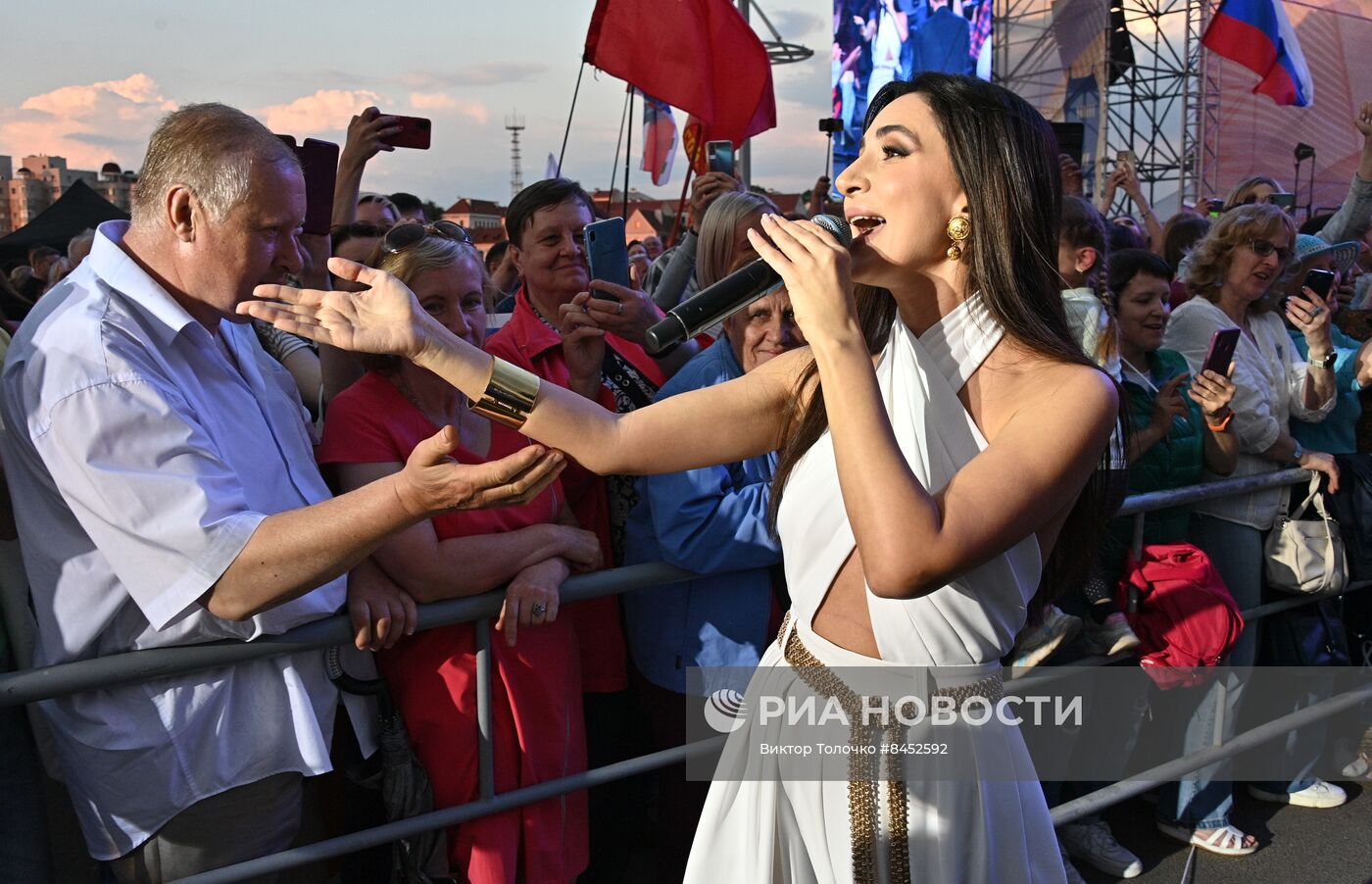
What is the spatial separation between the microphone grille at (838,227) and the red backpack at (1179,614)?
6.86 ft

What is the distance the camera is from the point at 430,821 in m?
2.39

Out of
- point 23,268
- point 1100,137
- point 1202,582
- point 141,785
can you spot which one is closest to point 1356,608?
point 1202,582

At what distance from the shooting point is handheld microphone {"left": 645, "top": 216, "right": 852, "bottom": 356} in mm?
1834

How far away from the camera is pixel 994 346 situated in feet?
6.46

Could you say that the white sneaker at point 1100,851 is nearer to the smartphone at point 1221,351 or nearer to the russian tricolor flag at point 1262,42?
the smartphone at point 1221,351

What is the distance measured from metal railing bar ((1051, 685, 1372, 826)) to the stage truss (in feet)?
52.4

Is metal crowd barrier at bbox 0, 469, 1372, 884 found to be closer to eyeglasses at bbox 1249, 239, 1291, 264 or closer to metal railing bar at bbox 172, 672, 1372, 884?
metal railing bar at bbox 172, 672, 1372, 884

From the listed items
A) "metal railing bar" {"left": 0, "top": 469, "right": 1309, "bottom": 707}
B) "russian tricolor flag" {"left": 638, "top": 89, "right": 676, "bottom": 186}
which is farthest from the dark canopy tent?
"metal railing bar" {"left": 0, "top": 469, "right": 1309, "bottom": 707}

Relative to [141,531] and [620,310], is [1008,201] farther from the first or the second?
[141,531]

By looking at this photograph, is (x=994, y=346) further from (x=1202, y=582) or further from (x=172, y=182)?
(x=1202, y=582)

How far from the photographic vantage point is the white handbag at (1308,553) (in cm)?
397

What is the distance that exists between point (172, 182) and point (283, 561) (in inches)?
31.4

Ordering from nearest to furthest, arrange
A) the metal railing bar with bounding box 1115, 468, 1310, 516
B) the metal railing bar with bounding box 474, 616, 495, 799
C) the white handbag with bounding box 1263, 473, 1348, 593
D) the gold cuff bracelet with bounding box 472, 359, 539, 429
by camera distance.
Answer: the gold cuff bracelet with bounding box 472, 359, 539, 429 → the metal railing bar with bounding box 474, 616, 495, 799 → the metal railing bar with bounding box 1115, 468, 1310, 516 → the white handbag with bounding box 1263, 473, 1348, 593

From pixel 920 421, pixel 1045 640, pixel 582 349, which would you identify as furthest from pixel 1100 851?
pixel 920 421
